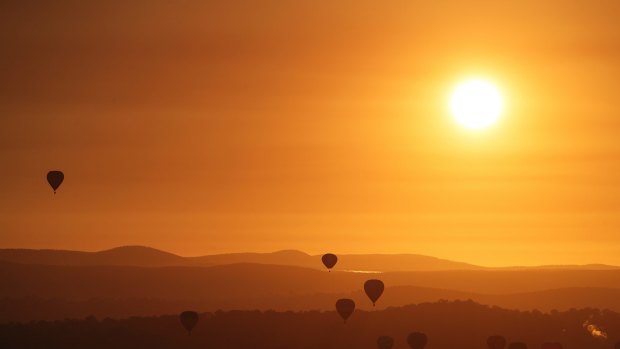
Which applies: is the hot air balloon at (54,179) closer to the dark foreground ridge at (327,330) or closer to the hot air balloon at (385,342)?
the dark foreground ridge at (327,330)

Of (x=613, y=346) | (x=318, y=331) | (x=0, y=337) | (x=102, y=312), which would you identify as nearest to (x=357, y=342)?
(x=318, y=331)

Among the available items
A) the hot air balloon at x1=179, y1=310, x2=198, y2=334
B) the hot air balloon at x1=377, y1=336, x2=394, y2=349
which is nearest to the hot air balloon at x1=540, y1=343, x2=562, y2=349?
the hot air balloon at x1=377, y1=336, x2=394, y2=349

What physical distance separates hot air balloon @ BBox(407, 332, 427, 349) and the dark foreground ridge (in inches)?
64.0

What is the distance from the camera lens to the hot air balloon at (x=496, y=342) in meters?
83.2

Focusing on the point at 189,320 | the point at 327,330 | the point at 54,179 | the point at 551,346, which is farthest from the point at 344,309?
the point at 54,179

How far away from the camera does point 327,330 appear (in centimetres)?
9038

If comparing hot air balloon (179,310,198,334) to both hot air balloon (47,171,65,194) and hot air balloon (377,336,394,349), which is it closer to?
hot air balloon (377,336,394,349)

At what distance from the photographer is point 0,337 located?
81688mm

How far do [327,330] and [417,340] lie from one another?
9049mm

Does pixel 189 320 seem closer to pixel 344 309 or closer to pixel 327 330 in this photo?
pixel 327 330

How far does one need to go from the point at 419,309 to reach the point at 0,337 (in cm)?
3165

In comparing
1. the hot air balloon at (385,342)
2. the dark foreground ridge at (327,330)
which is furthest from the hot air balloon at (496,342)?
the hot air balloon at (385,342)

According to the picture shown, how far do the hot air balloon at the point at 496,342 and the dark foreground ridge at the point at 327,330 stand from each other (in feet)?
9.71

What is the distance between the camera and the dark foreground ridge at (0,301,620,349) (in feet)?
273
